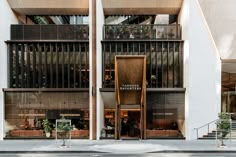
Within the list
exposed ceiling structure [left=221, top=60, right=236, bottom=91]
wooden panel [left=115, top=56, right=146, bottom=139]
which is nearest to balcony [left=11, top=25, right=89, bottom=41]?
wooden panel [left=115, top=56, right=146, bottom=139]


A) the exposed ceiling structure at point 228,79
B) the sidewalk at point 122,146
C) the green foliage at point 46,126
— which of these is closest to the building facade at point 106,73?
the green foliage at point 46,126

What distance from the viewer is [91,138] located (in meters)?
22.8

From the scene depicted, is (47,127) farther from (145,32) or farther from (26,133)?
(145,32)

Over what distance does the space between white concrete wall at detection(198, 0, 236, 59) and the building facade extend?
15 centimetres

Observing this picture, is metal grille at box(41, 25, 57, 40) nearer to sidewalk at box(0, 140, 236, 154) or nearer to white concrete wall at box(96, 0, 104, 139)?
white concrete wall at box(96, 0, 104, 139)

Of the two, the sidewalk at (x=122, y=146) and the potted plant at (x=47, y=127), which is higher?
the potted plant at (x=47, y=127)

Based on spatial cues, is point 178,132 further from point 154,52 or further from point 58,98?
point 58,98

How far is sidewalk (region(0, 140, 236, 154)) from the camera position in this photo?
1830 cm

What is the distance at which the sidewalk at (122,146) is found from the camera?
720 inches

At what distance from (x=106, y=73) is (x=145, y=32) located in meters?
4.46

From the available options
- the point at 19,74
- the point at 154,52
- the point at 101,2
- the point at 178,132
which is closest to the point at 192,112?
the point at 178,132

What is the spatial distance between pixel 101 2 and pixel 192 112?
10.7 meters

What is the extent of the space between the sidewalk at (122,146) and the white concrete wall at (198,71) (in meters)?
1.97

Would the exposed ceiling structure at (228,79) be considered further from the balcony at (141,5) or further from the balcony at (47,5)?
the balcony at (47,5)
